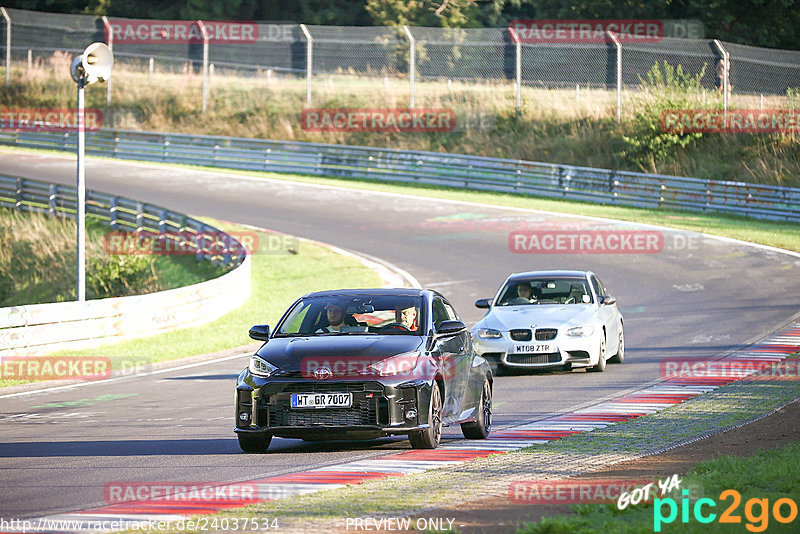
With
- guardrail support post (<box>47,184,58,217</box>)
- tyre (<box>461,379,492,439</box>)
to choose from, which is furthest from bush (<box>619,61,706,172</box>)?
tyre (<box>461,379,492,439</box>)

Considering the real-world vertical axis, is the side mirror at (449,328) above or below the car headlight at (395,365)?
above

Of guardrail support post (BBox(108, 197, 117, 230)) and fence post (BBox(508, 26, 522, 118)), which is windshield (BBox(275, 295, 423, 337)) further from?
fence post (BBox(508, 26, 522, 118))

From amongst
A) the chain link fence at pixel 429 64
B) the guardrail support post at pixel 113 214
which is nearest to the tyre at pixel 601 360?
the guardrail support post at pixel 113 214

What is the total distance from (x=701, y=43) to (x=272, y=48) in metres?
A: 29.1

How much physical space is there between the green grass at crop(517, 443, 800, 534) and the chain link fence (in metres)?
33.9

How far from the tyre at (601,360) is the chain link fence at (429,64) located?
2563 cm

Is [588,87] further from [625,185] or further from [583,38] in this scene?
[583,38]

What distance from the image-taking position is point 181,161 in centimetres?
5003

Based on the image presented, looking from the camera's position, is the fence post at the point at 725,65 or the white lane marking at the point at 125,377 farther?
the fence post at the point at 725,65

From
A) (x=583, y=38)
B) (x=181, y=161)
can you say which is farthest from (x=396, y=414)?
(x=583, y=38)

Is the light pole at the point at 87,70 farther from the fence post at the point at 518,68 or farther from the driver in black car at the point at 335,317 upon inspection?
the fence post at the point at 518,68

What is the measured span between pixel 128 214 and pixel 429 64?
18789 mm

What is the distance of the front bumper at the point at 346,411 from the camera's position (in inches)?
397

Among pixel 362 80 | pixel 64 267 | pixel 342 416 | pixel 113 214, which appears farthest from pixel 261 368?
pixel 362 80
